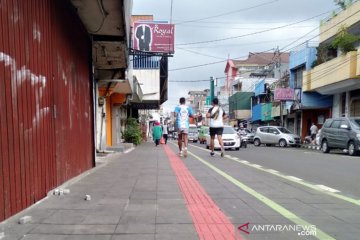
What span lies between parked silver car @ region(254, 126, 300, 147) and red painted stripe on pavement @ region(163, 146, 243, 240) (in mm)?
24156

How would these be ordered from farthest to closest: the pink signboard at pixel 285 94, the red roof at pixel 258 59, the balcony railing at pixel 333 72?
the red roof at pixel 258 59
the pink signboard at pixel 285 94
the balcony railing at pixel 333 72

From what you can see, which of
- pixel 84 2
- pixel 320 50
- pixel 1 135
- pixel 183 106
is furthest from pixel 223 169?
pixel 320 50

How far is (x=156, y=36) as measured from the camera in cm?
2981

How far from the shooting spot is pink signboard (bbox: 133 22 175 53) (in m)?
29.5

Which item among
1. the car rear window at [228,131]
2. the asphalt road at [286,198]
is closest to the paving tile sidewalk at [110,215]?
the asphalt road at [286,198]

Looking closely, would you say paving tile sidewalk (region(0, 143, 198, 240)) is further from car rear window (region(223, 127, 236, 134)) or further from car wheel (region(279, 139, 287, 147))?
car wheel (region(279, 139, 287, 147))

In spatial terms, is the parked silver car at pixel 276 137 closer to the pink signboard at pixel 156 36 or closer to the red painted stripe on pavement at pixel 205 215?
the pink signboard at pixel 156 36

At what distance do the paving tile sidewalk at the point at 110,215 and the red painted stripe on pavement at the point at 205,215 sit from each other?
94 millimetres

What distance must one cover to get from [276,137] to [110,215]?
27425 mm

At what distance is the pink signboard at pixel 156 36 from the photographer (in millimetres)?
29500

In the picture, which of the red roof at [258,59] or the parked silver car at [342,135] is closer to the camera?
the parked silver car at [342,135]

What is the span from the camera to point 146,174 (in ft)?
27.8

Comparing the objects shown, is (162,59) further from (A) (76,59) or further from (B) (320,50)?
(A) (76,59)

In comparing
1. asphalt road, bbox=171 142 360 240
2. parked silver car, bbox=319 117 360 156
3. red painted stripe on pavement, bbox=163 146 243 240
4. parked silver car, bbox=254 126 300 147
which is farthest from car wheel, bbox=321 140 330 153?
red painted stripe on pavement, bbox=163 146 243 240
